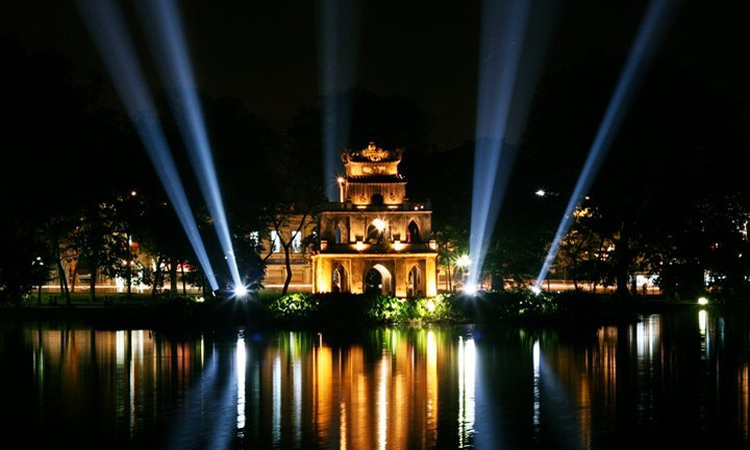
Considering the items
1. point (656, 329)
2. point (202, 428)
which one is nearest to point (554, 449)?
point (202, 428)

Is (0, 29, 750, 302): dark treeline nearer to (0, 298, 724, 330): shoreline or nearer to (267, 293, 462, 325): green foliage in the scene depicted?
(0, 298, 724, 330): shoreline

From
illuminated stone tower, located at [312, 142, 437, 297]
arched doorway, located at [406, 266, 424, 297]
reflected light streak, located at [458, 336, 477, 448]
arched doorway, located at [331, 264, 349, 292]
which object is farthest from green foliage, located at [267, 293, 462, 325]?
reflected light streak, located at [458, 336, 477, 448]

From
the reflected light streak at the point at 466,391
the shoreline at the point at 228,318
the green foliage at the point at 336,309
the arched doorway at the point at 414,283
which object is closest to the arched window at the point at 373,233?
the arched doorway at the point at 414,283

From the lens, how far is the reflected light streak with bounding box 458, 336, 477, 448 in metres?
22.5

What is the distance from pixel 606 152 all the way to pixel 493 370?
41909 millimetres

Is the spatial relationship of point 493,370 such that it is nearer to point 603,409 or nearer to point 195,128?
point 603,409

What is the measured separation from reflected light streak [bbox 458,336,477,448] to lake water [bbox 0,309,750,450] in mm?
40

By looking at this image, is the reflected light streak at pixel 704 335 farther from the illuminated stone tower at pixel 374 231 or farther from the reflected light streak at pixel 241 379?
the reflected light streak at pixel 241 379

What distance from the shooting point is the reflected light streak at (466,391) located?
73.7ft

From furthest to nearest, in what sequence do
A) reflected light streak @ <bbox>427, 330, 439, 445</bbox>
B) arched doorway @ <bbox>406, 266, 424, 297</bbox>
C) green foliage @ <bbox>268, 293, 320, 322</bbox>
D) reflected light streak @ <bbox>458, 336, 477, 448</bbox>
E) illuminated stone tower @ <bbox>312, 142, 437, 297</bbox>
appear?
arched doorway @ <bbox>406, 266, 424, 297</bbox>, illuminated stone tower @ <bbox>312, 142, 437, 297</bbox>, green foliage @ <bbox>268, 293, 320, 322</bbox>, reflected light streak @ <bbox>427, 330, 439, 445</bbox>, reflected light streak @ <bbox>458, 336, 477, 448</bbox>

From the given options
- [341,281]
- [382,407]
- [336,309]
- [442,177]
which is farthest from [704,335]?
[442,177]

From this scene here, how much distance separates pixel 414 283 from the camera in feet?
215

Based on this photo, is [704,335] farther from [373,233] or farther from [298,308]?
[373,233]

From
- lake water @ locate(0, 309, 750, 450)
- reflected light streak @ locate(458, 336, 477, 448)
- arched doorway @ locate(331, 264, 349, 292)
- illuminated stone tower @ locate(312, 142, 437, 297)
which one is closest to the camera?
lake water @ locate(0, 309, 750, 450)
